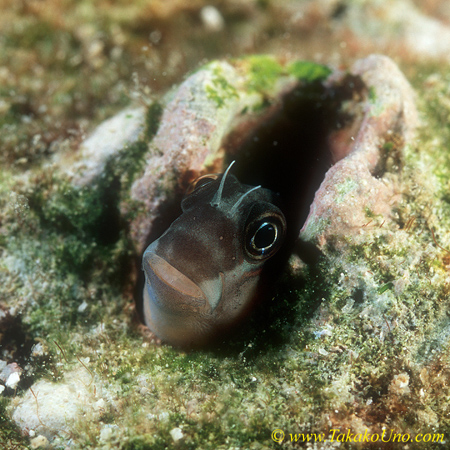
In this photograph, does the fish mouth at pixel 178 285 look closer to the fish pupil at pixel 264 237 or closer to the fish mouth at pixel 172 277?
the fish mouth at pixel 172 277

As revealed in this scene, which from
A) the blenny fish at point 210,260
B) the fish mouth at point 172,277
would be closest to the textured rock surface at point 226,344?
the blenny fish at point 210,260

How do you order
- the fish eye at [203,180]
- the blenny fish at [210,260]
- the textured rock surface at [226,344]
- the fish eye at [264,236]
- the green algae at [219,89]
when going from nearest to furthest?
the textured rock surface at [226,344] → the blenny fish at [210,260] → the fish eye at [264,236] → the fish eye at [203,180] → the green algae at [219,89]

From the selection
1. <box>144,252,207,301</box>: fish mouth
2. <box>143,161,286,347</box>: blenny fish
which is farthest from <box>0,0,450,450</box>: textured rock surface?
<box>144,252,207,301</box>: fish mouth

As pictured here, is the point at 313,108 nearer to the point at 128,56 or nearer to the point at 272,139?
the point at 272,139

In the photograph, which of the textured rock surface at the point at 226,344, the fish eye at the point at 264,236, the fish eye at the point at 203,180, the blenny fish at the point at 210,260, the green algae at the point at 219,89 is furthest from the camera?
the green algae at the point at 219,89

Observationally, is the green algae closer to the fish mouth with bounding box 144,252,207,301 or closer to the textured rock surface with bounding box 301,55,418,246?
the textured rock surface with bounding box 301,55,418,246

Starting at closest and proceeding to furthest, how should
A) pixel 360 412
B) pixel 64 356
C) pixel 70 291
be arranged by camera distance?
pixel 360 412, pixel 64 356, pixel 70 291

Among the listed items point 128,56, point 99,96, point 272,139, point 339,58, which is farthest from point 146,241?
point 339,58

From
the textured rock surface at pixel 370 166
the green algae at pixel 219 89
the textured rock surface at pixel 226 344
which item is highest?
the textured rock surface at pixel 370 166
